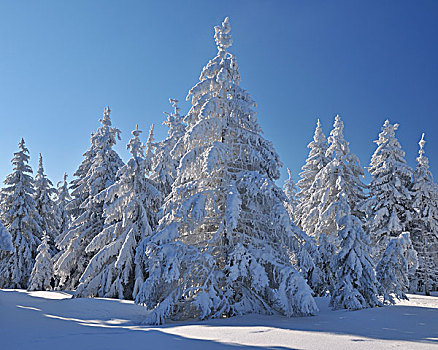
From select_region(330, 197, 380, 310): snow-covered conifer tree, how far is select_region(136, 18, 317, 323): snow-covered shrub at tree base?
2531 millimetres

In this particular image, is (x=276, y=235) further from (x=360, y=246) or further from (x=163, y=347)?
(x=163, y=347)

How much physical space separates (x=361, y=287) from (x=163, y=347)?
9.06 meters

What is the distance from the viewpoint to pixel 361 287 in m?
11.9

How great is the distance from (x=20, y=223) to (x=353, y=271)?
29.4 m

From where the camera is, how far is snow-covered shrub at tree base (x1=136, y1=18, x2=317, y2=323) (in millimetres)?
9938

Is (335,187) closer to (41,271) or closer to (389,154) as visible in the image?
(389,154)

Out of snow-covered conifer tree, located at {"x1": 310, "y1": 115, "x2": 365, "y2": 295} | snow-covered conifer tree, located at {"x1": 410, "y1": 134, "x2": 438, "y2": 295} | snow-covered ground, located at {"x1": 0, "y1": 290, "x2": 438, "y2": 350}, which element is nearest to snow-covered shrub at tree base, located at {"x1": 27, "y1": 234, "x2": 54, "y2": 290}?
snow-covered ground, located at {"x1": 0, "y1": 290, "x2": 438, "y2": 350}

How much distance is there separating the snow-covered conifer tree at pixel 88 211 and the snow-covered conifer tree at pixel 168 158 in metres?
3.75

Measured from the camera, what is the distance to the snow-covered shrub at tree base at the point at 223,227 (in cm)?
994

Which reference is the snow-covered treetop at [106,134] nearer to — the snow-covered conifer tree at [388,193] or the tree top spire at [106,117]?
the tree top spire at [106,117]

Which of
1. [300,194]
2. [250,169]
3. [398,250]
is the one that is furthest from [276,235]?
[300,194]

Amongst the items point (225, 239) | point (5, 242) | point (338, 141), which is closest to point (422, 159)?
point (338, 141)

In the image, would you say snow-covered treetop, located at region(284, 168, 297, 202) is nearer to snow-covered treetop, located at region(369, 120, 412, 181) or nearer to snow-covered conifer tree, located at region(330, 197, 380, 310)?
snow-covered treetop, located at region(369, 120, 412, 181)

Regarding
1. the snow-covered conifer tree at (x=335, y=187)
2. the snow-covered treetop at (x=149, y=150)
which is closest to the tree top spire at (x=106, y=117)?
the snow-covered treetop at (x=149, y=150)
